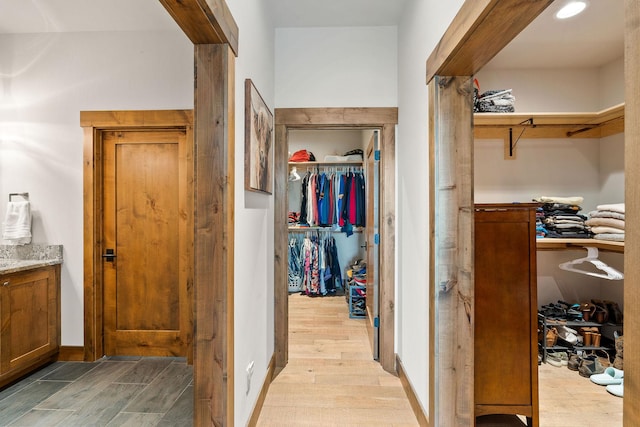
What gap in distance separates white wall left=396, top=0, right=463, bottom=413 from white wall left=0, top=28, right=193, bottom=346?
6.17 ft

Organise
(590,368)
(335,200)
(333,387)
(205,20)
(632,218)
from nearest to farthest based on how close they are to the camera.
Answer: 1. (632,218)
2. (205,20)
3. (333,387)
4. (590,368)
5. (335,200)

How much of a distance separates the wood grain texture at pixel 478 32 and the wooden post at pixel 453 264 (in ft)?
0.55

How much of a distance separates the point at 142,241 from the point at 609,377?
4.04 m

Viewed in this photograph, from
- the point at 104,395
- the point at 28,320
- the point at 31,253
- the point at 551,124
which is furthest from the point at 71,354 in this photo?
the point at 551,124

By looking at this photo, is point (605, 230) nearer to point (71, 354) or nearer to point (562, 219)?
point (562, 219)

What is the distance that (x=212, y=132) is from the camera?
52.5 inches

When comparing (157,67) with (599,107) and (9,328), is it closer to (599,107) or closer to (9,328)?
(9,328)

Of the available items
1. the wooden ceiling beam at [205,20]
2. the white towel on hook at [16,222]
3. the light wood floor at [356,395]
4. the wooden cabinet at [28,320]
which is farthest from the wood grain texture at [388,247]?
the white towel on hook at [16,222]

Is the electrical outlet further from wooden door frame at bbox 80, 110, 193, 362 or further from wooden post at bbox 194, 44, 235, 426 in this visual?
wooden door frame at bbox 80, 110, 193, 362

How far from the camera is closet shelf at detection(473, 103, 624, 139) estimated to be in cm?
265

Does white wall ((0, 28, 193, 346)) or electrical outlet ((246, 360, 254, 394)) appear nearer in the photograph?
electrical outlet ((246, 360, 254, 394))

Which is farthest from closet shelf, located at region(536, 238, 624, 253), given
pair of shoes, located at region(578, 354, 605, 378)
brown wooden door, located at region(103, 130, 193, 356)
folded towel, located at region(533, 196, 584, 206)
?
brown wooden door, located at region(103, 130, 193, 356)

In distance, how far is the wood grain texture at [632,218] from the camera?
567 millimetres

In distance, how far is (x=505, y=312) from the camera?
176 cm
